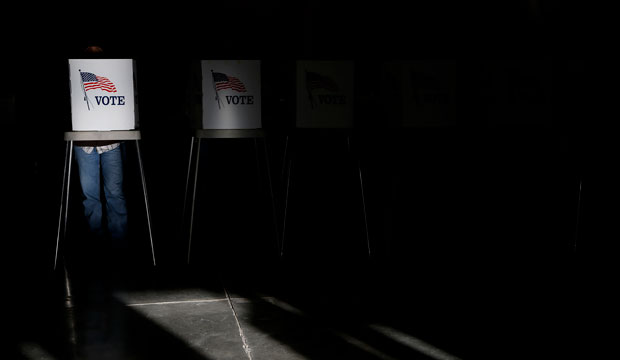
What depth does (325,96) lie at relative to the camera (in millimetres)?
4133

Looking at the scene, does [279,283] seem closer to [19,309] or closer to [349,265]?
[349,265]

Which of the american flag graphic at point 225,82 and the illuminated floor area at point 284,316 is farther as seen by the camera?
the american flag graphic at point 225,82

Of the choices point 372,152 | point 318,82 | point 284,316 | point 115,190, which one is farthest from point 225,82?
point 372,152

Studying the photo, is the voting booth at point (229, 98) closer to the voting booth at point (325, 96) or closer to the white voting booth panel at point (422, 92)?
the voting booth at point (325, 96)

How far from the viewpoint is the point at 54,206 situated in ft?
20.9

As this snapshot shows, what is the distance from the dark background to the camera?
4.31 m

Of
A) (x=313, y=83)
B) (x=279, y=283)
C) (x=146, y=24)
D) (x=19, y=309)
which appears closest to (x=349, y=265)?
(x=279, y=283)

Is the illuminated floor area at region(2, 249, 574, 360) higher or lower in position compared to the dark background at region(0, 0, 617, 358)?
lower

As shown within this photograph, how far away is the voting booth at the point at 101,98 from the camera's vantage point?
3893 millimetres

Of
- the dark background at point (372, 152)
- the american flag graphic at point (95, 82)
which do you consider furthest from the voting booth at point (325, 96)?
the american flag graphic at point (95, 82)

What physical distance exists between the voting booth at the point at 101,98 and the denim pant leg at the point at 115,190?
431 millimetres

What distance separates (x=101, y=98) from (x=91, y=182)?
0.72 metres

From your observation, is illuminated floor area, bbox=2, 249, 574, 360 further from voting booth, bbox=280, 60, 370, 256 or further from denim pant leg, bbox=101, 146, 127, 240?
voting booth, bbox=280, 60, 370, 256

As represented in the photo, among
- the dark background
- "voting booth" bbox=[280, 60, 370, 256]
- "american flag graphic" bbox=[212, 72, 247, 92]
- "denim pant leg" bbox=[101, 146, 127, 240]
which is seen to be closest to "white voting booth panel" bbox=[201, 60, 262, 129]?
"american flag graphic" bbox=[212, 72, 247, 92]
